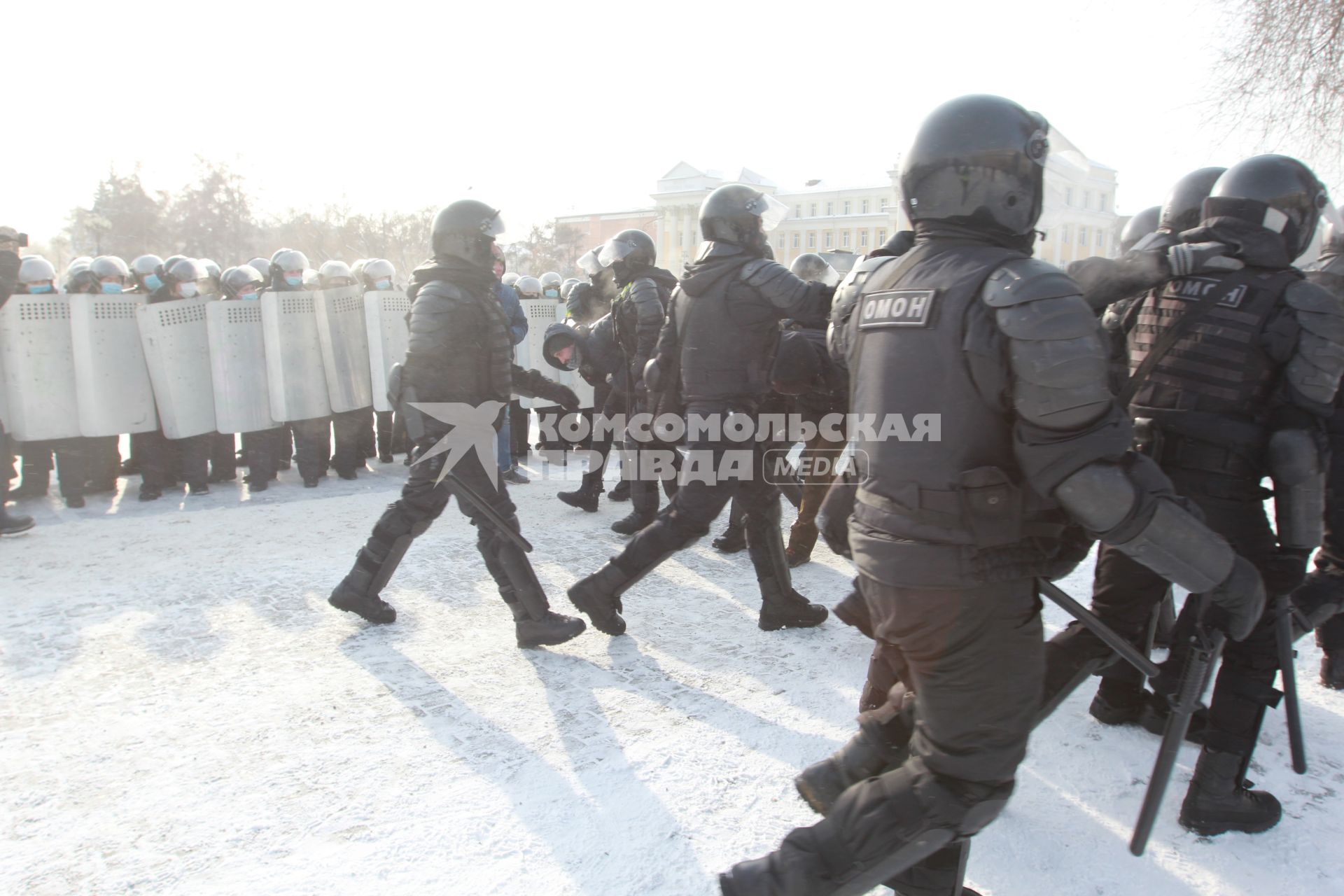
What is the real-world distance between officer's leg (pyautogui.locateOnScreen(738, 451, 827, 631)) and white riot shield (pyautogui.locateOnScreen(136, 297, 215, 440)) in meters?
5.24

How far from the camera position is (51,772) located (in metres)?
2.81

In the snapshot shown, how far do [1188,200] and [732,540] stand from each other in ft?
10.7

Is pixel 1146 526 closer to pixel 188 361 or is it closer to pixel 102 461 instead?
pixel 188 361

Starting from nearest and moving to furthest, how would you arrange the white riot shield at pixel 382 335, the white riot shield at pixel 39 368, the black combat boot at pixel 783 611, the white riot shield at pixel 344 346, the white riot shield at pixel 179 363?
the black combat boot at pixel 783 611, the white riot shield at pixel 39 368, the white riot shield at pixel 179 363, the white riot shield at pixel 344 346, the white riot shield at pixel 382 335

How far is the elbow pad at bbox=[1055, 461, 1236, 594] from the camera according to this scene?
1.72 m

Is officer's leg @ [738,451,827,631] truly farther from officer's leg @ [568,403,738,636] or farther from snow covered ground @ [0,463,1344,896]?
officer's leg @ [568,403,738,636]

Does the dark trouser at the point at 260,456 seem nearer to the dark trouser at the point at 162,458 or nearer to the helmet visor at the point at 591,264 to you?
the dark trouser at the point at 162,458

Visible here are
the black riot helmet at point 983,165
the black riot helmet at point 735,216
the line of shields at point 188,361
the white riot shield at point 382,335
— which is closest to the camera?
the black riot helmet at point 983,165

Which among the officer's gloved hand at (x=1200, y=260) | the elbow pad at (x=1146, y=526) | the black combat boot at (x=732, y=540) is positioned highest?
the officer's gloved hand at (x=1200, y=260)

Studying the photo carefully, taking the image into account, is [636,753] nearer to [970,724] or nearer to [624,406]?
[970,724]

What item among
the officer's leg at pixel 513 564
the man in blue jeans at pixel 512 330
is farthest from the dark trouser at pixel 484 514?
the man in blue jeans at pixel 512 330

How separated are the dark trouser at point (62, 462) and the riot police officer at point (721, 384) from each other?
5175 millimetres

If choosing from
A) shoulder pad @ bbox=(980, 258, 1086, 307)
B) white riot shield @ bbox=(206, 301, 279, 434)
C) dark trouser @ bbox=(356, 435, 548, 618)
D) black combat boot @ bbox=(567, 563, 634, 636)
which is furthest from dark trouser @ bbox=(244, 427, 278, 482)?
shoulder pad @ bbox=(980, 258, 1086, 307)

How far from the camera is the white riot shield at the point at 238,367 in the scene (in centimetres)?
698
